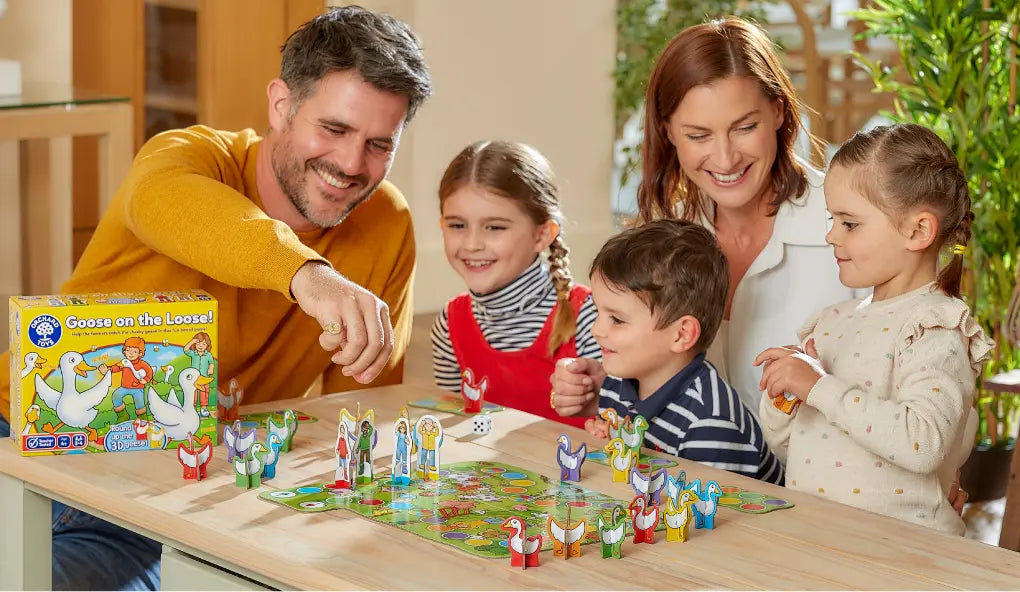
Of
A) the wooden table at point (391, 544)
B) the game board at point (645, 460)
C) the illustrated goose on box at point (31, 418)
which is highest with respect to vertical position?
the illustrated goose on box at point (31, 418)

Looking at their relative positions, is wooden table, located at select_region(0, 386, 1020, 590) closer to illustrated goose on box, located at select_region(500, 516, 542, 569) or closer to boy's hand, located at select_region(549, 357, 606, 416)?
illustrated goose on box, located at select_region(500, 516, 542, 569)

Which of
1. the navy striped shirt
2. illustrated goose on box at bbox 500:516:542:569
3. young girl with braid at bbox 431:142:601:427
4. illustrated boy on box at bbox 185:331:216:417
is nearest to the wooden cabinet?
young girl with braid at bbox 431:142:601:427

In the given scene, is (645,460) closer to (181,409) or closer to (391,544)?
(391,544)

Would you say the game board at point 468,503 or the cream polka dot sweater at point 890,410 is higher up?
the cream polka dot sweater at point 890,410

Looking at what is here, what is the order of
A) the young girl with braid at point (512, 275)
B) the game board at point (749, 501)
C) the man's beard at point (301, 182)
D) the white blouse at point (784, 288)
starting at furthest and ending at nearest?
the young girl with braid at point (512, 275) → the white blouse at point (784, 288) → the man's beard at point (301, 182) → the game board at point (749, 501)

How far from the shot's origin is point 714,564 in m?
1.33

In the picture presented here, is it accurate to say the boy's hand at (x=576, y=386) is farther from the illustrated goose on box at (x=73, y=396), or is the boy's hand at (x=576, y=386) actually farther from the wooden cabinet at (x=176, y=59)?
the wooden cabinet at (x=176, y=59)

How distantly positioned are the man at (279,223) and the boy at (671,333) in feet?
1.09

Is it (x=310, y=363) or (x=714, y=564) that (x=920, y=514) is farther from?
(x=310, y=363)

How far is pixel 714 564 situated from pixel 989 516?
7.07 feet

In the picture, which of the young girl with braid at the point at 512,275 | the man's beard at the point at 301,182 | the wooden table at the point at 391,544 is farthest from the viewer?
the young girl with braid at the point at 512,275

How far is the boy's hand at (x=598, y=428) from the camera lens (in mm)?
1810

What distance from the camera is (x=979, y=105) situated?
311cm

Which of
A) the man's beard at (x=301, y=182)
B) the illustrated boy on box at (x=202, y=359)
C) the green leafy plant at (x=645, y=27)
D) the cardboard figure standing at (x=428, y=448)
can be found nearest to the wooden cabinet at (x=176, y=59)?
the green leafy plant at (x=645, y=27)
